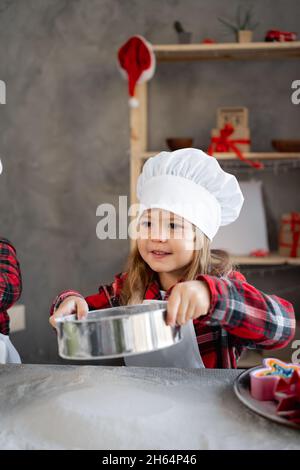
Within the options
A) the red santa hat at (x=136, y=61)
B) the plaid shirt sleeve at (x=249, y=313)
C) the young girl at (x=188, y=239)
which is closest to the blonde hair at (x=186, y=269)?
the young girl at (x=188, y=239)

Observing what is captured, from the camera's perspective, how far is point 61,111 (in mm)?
2443

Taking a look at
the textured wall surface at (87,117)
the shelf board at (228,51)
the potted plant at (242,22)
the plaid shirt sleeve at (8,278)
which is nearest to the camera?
the plaid shirt sleeve at (8,278)

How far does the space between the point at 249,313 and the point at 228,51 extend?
4.75ft

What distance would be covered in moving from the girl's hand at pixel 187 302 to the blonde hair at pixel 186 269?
11.8 inches

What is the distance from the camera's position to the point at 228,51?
6.91ft

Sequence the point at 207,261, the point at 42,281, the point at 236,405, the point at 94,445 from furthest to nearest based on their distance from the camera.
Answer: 1. the point at 42,281
2. the point at 207,261
3. the point at 236,405
4. the point at 94,445

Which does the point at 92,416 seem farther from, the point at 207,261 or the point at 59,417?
the point at 207,261

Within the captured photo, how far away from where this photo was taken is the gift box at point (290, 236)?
210 cm

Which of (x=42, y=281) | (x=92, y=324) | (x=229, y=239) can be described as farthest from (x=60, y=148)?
(x=92, y=324)

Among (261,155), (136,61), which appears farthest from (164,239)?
(136,61)

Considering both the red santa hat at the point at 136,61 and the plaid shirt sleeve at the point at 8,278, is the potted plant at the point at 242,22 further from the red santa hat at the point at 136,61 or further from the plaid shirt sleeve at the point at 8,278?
the plaid shirt sleeve at the point at 8,278

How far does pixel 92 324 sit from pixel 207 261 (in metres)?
0.56

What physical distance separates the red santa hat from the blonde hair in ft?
3.31

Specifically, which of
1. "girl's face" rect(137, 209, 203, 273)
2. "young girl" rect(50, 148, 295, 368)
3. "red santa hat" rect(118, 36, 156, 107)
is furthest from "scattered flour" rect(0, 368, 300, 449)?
"red santa hat" rect(118, 36, 156, 107)
